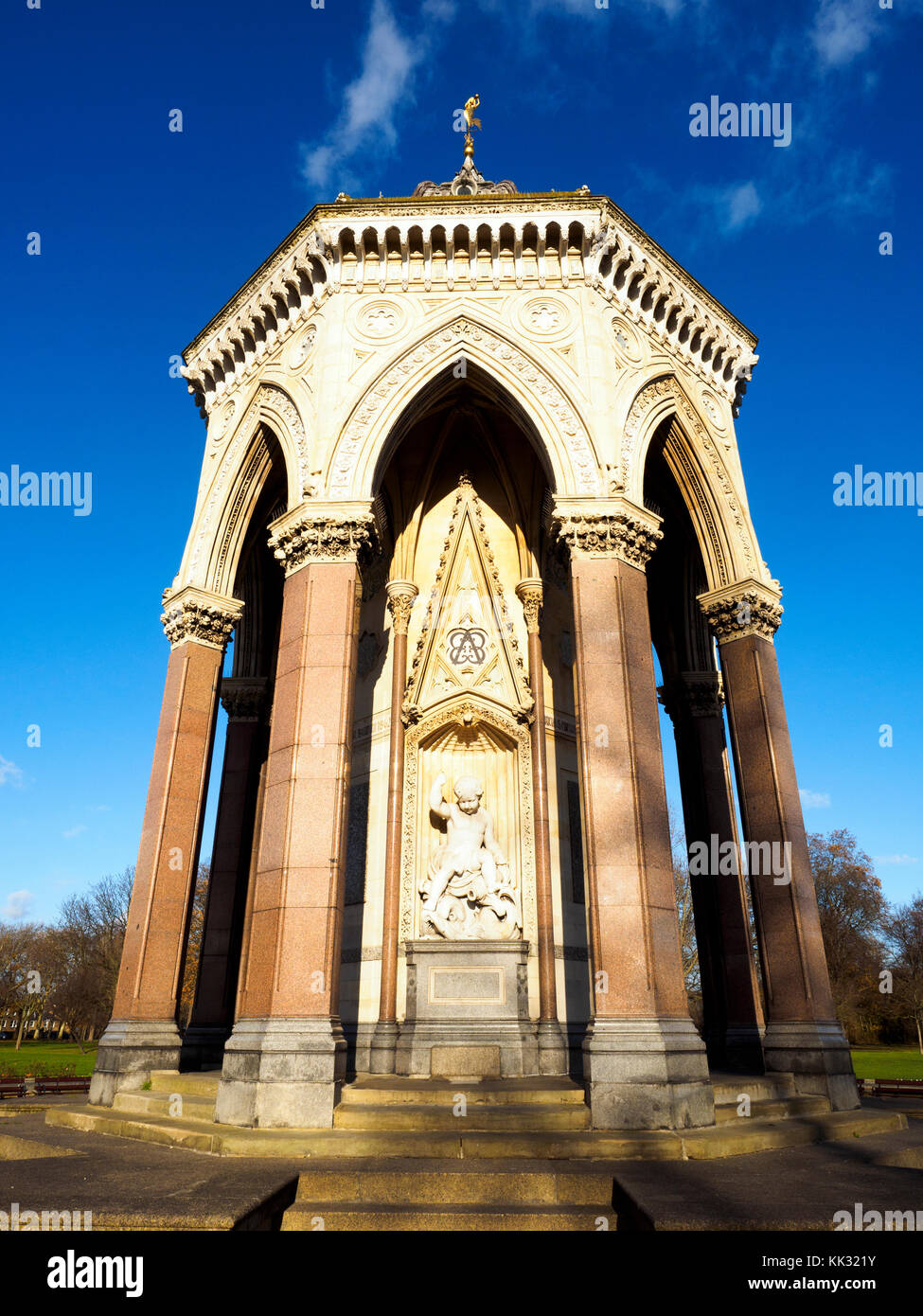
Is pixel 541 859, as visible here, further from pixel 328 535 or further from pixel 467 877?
pixel 328 535

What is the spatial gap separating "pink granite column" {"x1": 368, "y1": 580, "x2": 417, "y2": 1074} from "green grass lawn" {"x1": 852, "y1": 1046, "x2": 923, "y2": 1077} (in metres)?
17.2

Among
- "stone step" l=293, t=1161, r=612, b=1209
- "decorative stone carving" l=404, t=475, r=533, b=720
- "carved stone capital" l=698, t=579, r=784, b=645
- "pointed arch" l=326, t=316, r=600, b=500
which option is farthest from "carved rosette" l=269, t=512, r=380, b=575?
"stone step" l=293, t=1161, r=612, b=1209

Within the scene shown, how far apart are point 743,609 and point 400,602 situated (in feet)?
21.9

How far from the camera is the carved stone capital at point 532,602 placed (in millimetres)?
17250

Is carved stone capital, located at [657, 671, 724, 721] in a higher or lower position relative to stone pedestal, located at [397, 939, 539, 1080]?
higher

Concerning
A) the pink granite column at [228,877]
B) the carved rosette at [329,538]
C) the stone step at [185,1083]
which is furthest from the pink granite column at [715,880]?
the pink granite column at [228,877]

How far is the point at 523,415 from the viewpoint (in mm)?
14594

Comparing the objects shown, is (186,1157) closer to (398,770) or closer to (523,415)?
(398,770)

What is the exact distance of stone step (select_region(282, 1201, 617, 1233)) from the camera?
7332 mm

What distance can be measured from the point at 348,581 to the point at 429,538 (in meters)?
5.34

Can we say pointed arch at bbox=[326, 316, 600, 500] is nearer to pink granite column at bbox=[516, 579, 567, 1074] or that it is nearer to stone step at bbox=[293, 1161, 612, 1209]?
pink granite column at bbox=[516, 579, 567, 1074]
